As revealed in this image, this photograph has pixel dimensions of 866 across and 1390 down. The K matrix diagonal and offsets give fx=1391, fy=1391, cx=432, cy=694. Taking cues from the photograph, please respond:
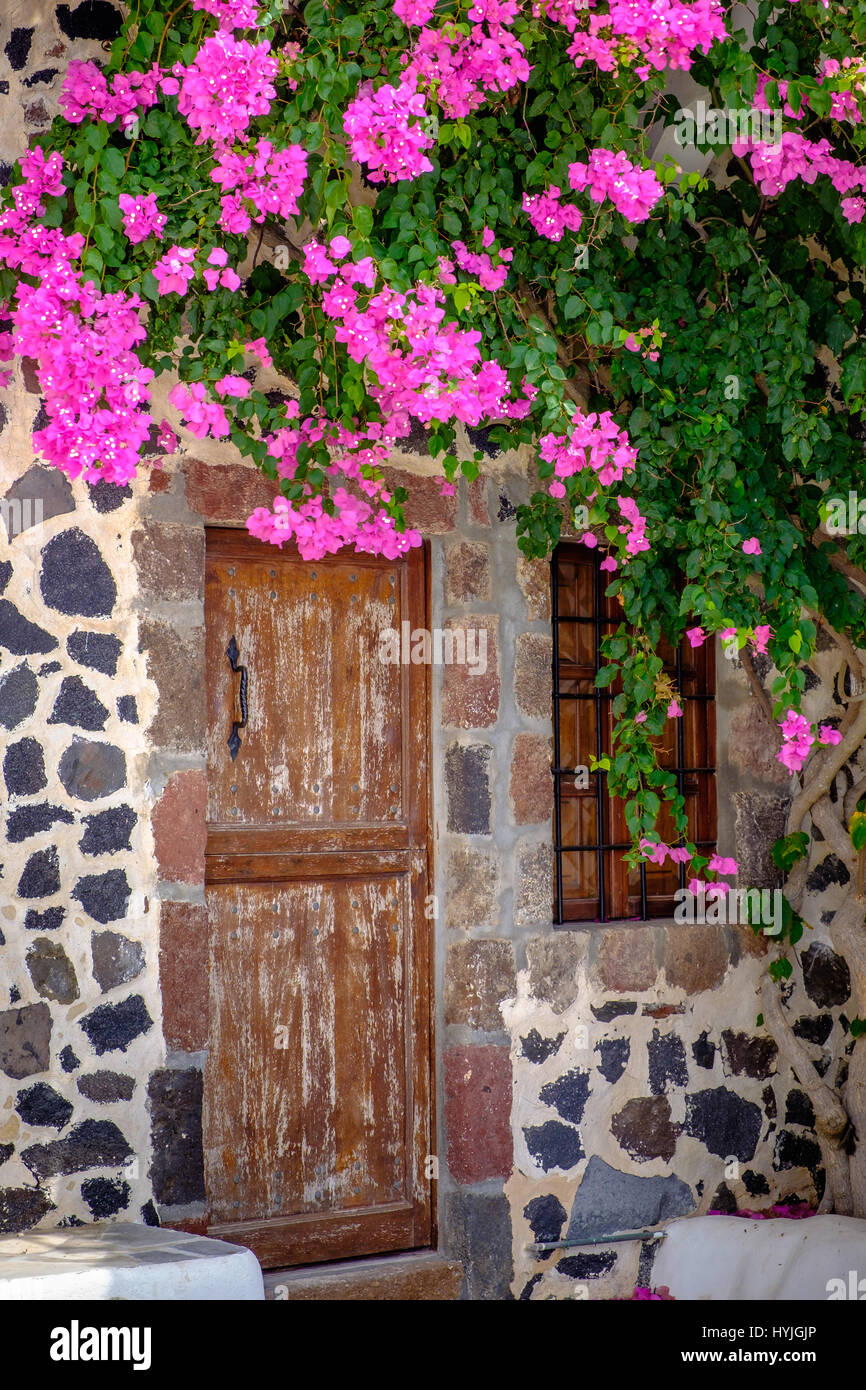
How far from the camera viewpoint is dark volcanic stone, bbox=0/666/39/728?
329 centimetres

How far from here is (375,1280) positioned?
3.69 metres

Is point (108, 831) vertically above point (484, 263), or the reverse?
point (484, 263)

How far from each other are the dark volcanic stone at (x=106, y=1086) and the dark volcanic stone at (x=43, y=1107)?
5cm

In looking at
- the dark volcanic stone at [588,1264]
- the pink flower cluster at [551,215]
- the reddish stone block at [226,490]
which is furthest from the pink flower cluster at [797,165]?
the dark volcanic stone at [588,1264]

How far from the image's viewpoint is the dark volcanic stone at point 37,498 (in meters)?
3.32

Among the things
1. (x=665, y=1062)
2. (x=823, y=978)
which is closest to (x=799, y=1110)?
(x=823, y=978)

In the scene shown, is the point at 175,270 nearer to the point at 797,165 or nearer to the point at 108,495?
the point at 108,495

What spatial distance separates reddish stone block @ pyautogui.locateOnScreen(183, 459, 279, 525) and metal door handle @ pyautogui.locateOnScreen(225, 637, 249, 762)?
0.34 m

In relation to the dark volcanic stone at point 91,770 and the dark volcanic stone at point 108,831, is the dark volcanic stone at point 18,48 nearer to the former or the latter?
the dark volcanic stone at point 91,770

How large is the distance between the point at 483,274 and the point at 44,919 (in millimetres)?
1831

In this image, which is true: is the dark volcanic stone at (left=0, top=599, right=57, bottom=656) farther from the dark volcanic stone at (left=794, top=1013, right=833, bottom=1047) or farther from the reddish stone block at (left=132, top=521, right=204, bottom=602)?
the dark volcanic stone at (left=794, top=1013, right=833, bottom=1047)

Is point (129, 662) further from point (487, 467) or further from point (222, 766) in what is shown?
point (487, 467)

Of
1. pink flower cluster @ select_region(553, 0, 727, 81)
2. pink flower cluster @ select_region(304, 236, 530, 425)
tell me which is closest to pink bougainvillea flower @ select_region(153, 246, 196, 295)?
pink flower cluster @ select_region(304, 236, 530, 425)
